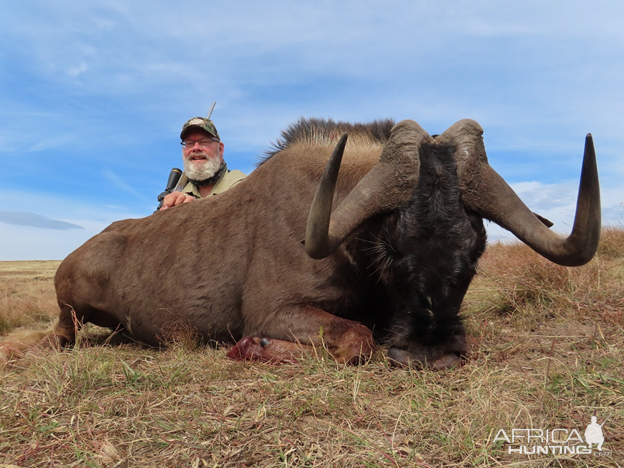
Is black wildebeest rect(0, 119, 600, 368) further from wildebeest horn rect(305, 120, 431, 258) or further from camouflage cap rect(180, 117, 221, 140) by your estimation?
camouflage cap rect(180, 117, 221, 140)

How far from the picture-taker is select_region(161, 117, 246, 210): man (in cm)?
759

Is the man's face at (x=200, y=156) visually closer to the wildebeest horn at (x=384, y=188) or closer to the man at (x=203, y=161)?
the man at (x=203, y=161)

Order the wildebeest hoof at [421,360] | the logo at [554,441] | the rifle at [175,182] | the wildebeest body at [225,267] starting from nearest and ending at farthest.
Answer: the logo at [554,441] → the wildebeest hoof at [421,360] → the wildebeest body at [225,267] → the rifle at [175,182]

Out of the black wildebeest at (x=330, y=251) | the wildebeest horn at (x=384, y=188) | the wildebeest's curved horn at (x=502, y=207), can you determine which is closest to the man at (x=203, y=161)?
the black wildebeest at (x=330, y=251)

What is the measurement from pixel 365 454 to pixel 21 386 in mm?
2433

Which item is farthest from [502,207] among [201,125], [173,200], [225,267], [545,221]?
[201,125]

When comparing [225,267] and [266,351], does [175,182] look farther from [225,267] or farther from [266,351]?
[266,351]

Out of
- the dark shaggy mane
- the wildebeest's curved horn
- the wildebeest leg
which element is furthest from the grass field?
the dark shaggy mane

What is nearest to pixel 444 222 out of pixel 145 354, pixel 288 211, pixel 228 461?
pixel 288 211

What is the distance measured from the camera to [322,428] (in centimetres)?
211

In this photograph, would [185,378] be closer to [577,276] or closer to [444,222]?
[444,222]

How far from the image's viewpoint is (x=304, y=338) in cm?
336

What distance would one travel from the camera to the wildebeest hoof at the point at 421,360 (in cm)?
287

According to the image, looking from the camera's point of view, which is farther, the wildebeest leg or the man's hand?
the man's hand
